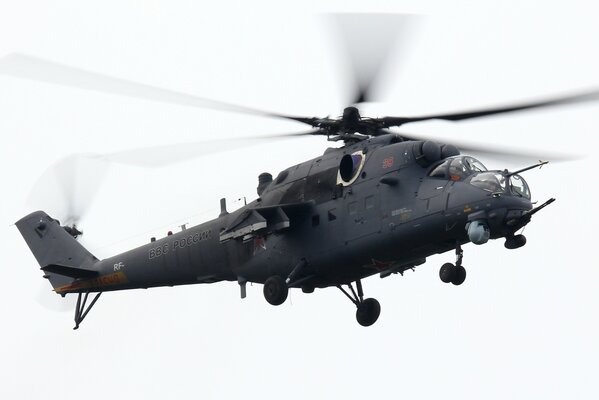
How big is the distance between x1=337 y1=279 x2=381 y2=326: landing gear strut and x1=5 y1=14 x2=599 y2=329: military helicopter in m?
0.03

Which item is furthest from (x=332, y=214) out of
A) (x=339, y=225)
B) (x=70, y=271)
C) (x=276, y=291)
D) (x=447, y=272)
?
(x=70, y=271)

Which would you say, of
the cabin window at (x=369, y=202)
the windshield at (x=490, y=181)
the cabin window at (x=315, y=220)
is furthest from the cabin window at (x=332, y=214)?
the windshield at (x=490, y=181)

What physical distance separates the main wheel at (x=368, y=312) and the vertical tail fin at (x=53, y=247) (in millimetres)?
8613

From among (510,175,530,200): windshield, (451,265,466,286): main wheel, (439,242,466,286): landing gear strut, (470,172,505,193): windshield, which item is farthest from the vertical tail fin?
(510,175,530,200): windshield

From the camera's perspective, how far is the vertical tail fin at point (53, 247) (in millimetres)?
33531

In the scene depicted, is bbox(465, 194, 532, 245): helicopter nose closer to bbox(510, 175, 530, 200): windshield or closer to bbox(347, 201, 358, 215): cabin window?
bbox(510, 175, 530, 200): windshield

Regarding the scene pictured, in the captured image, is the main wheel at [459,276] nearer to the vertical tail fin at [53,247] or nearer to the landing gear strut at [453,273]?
the landing gear strut at [453,273]

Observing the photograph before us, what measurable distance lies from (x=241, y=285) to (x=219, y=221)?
6.07 ft

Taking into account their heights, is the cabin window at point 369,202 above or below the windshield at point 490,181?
above

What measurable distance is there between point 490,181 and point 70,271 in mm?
13585

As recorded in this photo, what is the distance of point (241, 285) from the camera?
29.1 m

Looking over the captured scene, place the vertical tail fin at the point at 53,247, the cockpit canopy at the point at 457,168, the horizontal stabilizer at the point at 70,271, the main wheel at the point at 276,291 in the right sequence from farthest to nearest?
the vertical tail fin at the point at 53,247 → the horizontal stabilizer at the point at 70,271 → the main wheel at the point at 276,291 → the cockpit canopy at the point at 457,168

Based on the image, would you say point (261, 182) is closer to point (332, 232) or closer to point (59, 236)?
point (332, 232)

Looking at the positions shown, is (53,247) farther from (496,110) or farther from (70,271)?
(496,110)
